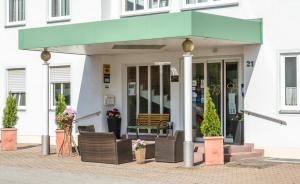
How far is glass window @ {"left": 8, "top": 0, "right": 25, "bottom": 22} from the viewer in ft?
69.9

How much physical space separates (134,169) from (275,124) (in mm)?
4443

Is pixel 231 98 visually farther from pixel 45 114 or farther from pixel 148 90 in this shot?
pixel 45 114

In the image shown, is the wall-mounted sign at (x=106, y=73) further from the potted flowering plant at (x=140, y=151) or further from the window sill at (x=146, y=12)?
the potted flowering plant at (x=140, y=151)

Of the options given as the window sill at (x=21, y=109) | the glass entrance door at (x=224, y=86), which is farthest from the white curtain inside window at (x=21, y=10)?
the glass entrance door at (x=224, y=86)

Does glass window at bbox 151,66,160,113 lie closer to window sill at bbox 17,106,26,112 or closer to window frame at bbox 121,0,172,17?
window frame at bbox 121,0,172,17

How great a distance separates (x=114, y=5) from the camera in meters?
18.8

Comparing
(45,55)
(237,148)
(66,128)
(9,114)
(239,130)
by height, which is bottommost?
(237,148)

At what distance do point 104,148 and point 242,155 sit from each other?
12.3ft

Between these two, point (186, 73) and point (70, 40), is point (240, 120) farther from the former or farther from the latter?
point (70, 40)

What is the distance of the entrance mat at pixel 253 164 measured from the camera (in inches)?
537

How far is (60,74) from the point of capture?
20.0 metres

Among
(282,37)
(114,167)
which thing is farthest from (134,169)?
(282,37)

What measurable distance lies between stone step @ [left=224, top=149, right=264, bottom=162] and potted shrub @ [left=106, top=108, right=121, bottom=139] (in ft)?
17.1

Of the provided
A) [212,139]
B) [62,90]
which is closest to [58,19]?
[62,90]
